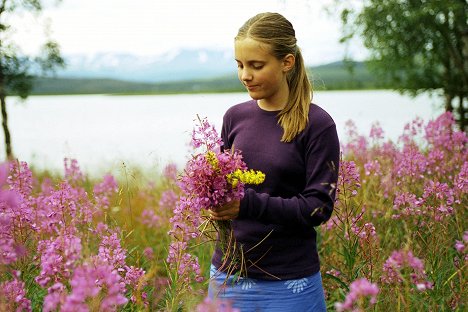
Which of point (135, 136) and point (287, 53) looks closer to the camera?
point (287, 53)

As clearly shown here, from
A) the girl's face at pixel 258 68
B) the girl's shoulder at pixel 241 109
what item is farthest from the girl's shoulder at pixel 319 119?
the girl's shoulder at pixel 241 109

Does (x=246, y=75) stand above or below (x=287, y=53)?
below

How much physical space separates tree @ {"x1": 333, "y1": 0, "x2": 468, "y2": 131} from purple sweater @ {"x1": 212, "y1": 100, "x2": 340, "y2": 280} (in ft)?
22.1

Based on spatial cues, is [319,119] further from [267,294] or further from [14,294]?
[14,294]

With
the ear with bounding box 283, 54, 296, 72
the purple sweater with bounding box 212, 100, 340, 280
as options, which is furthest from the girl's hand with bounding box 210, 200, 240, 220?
the ear with bounding box 283, 54, 296, 72

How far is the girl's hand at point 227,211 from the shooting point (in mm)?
2633

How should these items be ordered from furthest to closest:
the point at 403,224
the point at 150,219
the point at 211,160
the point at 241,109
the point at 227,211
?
the point at 150,219 < the point at 403,224 < the point at 241,109 < the point at 227,211 < the point at 211,160

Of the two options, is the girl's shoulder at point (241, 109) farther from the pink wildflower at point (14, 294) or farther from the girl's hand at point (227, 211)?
the pink wildflower at point (14, 294)

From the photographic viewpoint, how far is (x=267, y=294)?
2902 mm

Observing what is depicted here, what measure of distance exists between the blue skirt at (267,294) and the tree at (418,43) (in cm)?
702

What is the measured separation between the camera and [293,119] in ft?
9.70

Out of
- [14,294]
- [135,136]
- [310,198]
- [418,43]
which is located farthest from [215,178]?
[135,136]

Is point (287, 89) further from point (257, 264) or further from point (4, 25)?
point (4, 25)

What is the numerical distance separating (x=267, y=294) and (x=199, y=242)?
2.25 m
